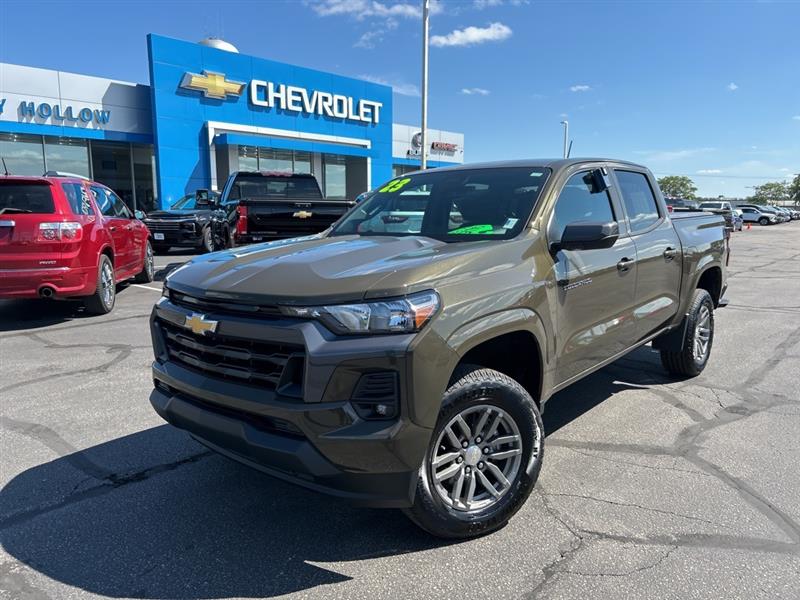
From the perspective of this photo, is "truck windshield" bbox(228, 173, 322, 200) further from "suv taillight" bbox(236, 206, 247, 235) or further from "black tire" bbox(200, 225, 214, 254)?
"suv taillight" bbox(236, 206, 247, 235)

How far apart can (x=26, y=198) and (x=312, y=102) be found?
2239 cm

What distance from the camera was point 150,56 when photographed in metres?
22.0

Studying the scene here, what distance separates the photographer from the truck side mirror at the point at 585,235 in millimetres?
3128

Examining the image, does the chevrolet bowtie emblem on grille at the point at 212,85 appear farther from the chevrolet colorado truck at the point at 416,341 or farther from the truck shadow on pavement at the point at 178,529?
the truck shadow on pavement at the point at 178,529

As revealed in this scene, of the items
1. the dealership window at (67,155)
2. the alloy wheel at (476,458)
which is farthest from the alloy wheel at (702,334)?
the dealership window at (67,155)

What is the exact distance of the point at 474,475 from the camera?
2771 mm

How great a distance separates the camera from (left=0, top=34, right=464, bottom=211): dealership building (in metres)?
20.2

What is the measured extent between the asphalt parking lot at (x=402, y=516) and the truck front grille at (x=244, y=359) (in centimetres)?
79

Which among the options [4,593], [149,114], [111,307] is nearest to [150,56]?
[149,114]

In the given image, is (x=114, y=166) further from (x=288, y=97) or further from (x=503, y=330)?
(x=503, y=330)

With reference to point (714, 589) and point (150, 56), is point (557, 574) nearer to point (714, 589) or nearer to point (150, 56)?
point (714, 589)

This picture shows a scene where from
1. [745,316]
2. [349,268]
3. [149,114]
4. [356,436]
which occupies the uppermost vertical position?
[149,114]

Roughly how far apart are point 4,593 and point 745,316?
9087mm

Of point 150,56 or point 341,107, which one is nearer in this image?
point 150,56
